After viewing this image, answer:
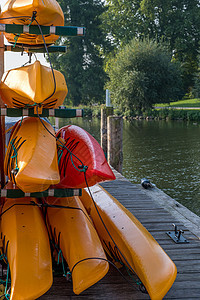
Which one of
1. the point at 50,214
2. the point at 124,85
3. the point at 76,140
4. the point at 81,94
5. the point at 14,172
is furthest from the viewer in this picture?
the point at 81,94

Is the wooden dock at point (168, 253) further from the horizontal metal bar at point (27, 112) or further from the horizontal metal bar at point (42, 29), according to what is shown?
the horizontal metal bar at point (42, 29)

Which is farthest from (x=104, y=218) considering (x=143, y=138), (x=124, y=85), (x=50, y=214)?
(x=124, y=85)

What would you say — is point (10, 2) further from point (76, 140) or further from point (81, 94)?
point (81, 94)

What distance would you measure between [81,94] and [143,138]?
2652 centimetres

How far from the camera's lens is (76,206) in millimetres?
3604

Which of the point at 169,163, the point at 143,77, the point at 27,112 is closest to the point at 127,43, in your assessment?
the point at 143,77

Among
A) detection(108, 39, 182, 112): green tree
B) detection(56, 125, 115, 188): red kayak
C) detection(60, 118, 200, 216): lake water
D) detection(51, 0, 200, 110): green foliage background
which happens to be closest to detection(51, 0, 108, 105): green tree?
detection(51, 0, 200, 110): green foliage background

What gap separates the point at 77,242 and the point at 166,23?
4005cm

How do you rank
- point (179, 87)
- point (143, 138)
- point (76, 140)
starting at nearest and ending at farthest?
point (76, 140) < point (143, 138) < point (179, 87)

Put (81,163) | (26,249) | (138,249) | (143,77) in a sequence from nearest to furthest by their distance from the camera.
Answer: (26,249), (138,249), (81,163), (143,77)

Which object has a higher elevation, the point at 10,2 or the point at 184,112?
the point at 10,2

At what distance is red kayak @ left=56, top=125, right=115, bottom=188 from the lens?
3.19m

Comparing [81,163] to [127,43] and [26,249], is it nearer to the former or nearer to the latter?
[26,249]

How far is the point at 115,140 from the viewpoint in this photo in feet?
26.2
